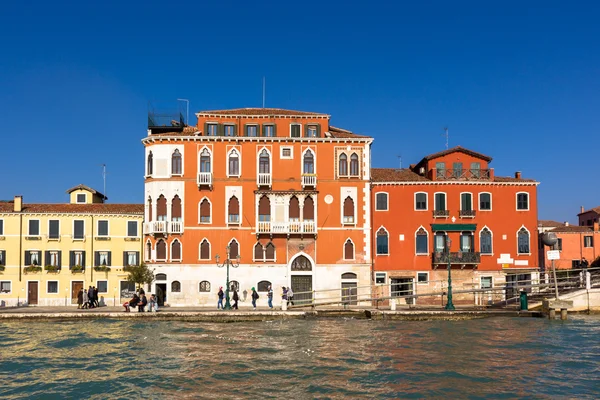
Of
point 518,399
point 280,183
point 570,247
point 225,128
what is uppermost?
point 225,128

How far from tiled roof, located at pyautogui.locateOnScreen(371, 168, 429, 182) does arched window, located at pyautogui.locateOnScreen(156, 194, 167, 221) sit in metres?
13.3

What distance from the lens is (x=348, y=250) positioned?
39.7 m

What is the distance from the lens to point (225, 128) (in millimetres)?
40344

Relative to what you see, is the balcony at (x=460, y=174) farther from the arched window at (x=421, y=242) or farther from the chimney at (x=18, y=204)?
the chimney at (x=18, y=204)

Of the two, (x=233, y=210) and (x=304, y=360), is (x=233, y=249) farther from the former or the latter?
(x=304, y=360)

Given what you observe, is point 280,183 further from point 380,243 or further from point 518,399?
point 518,399

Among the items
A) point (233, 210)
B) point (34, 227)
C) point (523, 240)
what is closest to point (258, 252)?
point (233, 210)

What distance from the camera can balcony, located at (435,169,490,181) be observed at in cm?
4059

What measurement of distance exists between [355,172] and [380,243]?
15.9ft

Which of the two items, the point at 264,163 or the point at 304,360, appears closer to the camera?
the point at 304,360

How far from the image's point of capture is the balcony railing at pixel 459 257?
39.5m

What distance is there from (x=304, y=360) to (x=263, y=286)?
17.9 meters

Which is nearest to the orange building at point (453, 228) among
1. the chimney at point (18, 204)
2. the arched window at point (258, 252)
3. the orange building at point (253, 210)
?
the orange building at point (253, 210)

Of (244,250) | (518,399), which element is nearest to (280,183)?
(244,250)
